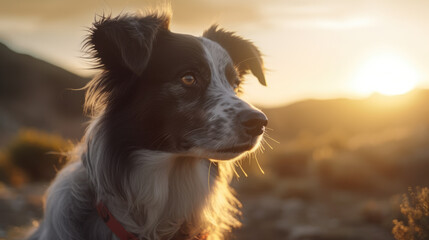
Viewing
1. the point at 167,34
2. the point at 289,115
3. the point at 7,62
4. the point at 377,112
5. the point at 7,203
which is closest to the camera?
the point at 167,34

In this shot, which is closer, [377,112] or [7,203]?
[7,203]

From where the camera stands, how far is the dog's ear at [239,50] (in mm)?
4867

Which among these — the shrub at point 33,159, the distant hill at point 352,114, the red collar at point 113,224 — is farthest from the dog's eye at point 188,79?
the distant hill at point 352,114

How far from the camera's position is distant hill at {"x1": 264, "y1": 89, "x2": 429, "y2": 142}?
26.6m

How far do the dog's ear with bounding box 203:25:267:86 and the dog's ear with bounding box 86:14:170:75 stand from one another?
115cm

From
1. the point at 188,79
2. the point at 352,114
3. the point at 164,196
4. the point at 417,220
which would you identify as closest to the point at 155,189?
the point at 164,196

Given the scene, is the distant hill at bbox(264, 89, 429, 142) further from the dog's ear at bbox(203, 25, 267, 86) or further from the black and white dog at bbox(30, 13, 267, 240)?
the black and white dog at bbox(30, 13, 267, 240)

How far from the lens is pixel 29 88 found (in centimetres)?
5050

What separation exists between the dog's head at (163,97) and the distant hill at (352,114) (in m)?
12.8

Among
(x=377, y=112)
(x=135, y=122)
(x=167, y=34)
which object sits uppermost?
(x=377, y=112)

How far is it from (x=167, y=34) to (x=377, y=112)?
32.2 metres

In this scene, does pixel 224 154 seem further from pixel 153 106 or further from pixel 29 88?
pixel 29 88

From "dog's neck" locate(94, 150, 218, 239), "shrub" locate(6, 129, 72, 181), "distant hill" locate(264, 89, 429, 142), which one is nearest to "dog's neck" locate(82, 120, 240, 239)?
"dog's neck" locate(94, 150, 218, 239)

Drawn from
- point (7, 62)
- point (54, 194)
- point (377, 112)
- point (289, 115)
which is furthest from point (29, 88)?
point (54, 194)
